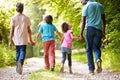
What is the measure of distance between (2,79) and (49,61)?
221 centimetres

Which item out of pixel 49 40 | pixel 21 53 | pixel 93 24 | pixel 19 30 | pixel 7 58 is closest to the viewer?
pixel 93 24

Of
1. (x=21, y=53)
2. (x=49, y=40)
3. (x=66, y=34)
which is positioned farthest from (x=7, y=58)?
(x=21, y=53)

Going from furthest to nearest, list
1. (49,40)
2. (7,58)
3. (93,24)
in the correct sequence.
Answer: (7,58), (49,40), (93,24)

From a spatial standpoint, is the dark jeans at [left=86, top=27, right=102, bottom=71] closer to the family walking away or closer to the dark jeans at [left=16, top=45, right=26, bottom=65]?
the family walking away

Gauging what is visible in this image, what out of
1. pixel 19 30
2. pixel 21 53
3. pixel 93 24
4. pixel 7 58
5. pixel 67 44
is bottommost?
pixel 7 58

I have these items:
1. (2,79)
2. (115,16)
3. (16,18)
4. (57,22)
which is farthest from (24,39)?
(57,22)

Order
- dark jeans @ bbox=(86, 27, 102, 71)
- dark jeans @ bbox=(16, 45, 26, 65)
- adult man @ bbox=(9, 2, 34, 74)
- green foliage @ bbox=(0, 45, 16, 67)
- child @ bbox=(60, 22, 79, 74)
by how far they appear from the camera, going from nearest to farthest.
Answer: dark jeans @ bbox=(86, 27, 102, 71) → dark jeans @ bbox=(16, 45, 26, 65) → adult man @ bbox=(9, 2, 34, 74) → child @ bbox=(60, 22, 79, 74) → green foliage @ bbox=(0, 45, 16, 67)

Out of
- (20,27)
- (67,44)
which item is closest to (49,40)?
(67,44)

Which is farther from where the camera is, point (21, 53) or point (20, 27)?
point (20, 27)

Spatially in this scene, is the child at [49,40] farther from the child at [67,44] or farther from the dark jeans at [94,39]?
the dark jeans at [94,39]

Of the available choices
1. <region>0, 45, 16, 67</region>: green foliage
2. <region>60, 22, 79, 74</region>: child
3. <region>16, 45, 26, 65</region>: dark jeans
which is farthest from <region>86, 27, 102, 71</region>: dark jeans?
<region>0, 45, 16, 67</region>: green foliage

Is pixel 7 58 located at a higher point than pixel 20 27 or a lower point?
lower

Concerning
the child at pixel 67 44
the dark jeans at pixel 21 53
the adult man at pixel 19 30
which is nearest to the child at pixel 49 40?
the child at pixel 67 44

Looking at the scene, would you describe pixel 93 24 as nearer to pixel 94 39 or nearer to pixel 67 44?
pixel 94 39
